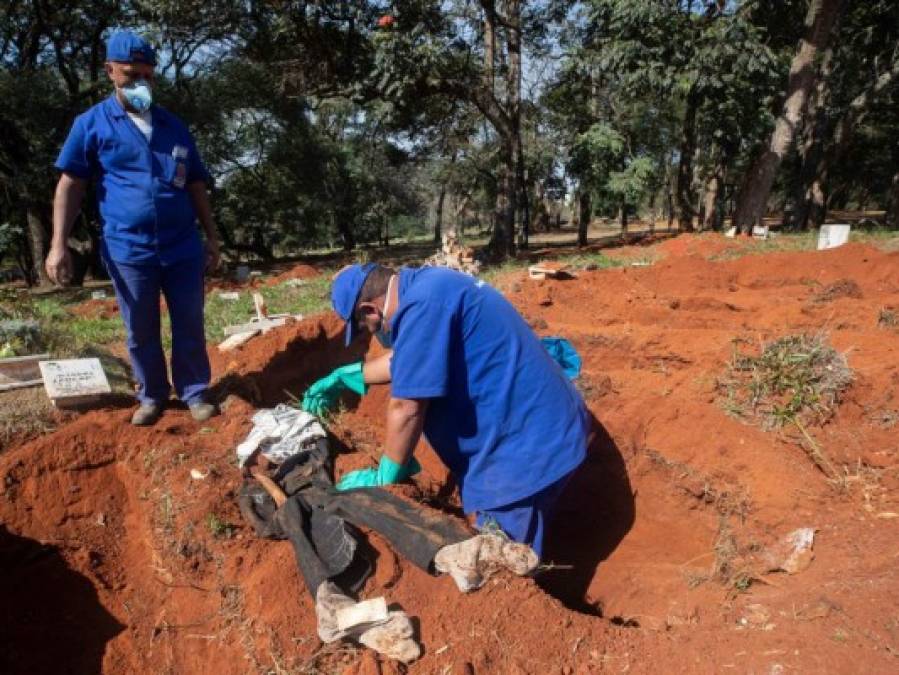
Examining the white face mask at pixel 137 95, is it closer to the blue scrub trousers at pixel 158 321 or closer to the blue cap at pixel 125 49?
the blue cap at pixel 125 49

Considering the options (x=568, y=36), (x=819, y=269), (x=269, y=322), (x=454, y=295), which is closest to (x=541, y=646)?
(x=454, y=295)

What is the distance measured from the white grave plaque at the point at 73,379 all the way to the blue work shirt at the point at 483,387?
2.15 metres

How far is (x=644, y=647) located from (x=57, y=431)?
2.94 m

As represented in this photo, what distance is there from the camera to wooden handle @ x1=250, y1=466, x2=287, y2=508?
8.18ft

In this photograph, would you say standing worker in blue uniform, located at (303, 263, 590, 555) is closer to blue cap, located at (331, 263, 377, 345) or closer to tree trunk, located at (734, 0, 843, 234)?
blue cap, located at (331, 263, 377, 345)

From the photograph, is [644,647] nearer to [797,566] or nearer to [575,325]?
[797,566]

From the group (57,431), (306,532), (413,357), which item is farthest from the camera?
(57,431)

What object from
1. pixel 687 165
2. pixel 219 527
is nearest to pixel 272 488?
pixel 219 527

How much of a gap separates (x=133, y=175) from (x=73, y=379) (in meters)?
1.23

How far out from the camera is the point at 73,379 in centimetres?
329

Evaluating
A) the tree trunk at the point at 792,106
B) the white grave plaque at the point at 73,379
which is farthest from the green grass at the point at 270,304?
the tree trunk at the point at 792,106

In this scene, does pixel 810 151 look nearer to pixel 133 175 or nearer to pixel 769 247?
pixel 769 247

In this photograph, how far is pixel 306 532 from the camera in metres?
2.18

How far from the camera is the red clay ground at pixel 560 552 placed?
1793mm
